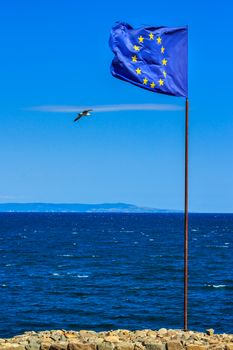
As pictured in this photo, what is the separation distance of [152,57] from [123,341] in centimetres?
874

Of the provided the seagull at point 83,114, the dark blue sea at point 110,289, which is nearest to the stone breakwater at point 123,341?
the seagull at point 83,114

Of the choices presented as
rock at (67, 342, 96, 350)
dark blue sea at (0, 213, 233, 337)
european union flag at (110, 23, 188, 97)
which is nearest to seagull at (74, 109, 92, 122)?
european union flag at (110, 23, 188, 97)

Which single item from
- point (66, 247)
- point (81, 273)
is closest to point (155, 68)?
point (81, 273)

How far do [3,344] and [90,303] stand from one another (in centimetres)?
3084

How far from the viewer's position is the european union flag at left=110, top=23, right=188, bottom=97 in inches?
706

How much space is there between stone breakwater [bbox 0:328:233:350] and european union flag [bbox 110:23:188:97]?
7.48 meters

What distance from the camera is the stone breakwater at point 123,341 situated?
18.0 m

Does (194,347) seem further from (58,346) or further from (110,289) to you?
(110,289)

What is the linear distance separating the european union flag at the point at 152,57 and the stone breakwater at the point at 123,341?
7479mm

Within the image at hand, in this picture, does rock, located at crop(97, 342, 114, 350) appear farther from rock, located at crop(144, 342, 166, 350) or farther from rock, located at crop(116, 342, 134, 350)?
rock, located at crop(144, 342, 166, 350)

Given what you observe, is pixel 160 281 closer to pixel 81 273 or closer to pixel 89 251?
pixel 81 273

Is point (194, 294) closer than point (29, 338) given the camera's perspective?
No

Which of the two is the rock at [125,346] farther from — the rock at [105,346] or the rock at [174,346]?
the rock at [174,346]

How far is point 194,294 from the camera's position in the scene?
5362 cm
